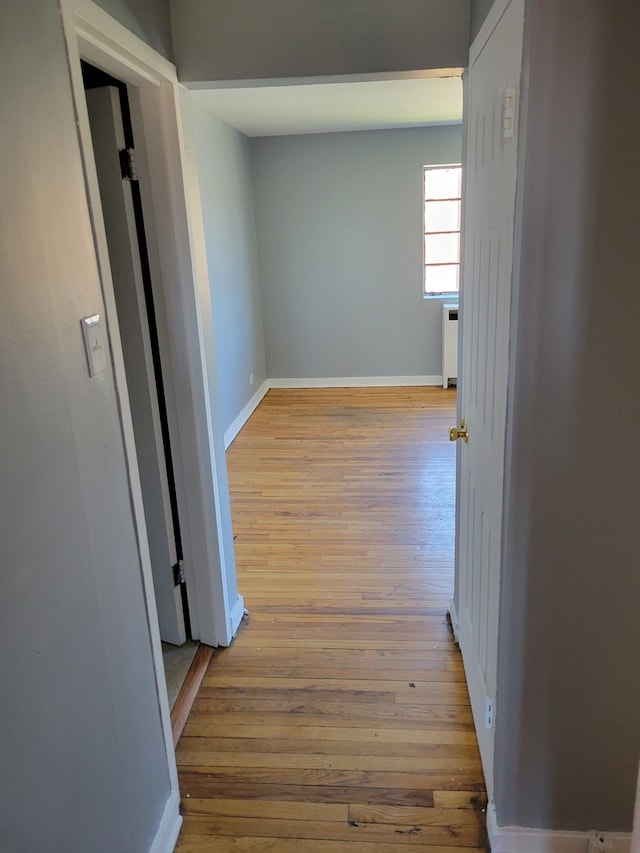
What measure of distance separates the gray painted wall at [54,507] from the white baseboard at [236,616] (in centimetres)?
105

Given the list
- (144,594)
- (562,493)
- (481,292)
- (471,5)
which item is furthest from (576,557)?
(471,5)

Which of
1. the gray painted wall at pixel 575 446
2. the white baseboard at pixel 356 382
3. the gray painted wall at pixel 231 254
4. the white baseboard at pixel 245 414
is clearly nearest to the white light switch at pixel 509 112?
the gray painted wall at pixel 575 446

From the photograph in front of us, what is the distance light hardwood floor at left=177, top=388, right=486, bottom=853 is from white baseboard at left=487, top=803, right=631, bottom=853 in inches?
3.2

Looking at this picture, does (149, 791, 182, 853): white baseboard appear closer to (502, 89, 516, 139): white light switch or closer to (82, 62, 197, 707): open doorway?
(82, 62, 197, 707): open doorway

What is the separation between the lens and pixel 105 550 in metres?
1.35

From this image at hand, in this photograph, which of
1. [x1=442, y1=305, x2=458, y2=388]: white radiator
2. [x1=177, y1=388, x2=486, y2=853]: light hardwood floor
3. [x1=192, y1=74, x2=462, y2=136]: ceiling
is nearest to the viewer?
[x1=177, y1=388, x2=486, y2=853]: light hardwood floor

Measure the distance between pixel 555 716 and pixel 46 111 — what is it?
169cm

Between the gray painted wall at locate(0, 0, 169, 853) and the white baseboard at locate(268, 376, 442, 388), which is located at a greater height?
the gray painted wall at locate(0, 0, 169, 853)

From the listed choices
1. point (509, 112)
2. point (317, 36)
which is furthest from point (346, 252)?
point (509, 112)

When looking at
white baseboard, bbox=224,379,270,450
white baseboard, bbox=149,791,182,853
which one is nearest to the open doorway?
white baseboard, bbox=149,791,182,853

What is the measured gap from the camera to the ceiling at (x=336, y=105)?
3646 mm

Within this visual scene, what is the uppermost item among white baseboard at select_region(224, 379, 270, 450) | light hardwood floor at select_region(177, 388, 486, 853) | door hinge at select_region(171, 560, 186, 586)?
door hinge at select_region(171, 560, 186, 586)

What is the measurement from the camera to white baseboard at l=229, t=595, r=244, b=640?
2.52 meters

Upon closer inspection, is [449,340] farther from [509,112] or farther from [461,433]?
[509,112]
